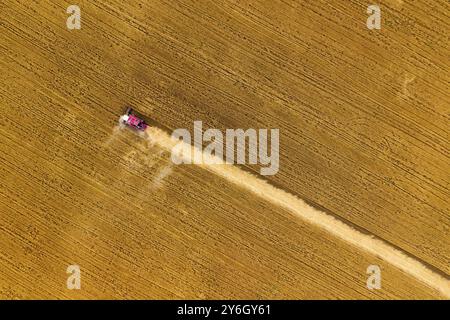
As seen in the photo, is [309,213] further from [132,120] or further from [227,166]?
[132,120]

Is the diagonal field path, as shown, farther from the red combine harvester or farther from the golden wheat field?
the red combine harvester

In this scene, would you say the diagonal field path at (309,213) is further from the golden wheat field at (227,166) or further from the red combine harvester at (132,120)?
the red combine harvester at (132,120)

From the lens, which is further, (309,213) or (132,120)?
(309,213)

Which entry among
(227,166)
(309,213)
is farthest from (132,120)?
(309,213)

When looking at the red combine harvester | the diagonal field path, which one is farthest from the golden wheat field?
the red combine harvester

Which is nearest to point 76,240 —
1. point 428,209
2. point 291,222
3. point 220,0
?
point 291,222

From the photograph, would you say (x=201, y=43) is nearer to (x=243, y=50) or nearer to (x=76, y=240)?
(x=243, y=50)

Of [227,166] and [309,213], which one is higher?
[227,166]
